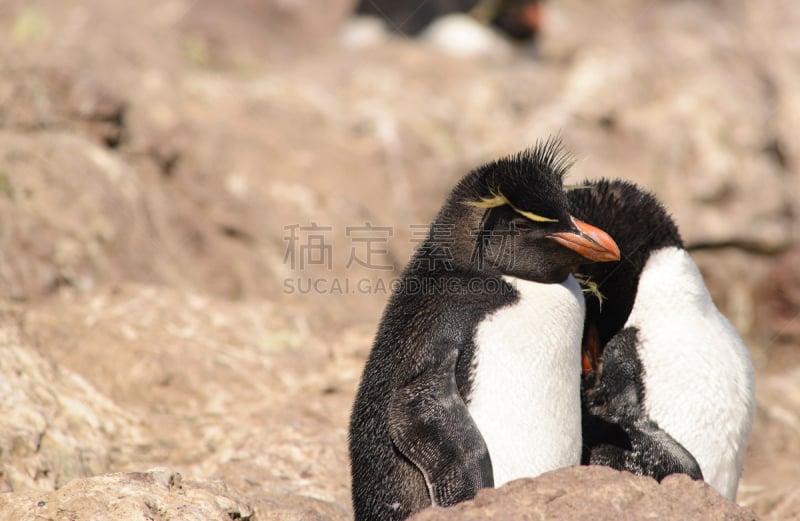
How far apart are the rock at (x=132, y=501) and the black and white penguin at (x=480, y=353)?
1.62ft

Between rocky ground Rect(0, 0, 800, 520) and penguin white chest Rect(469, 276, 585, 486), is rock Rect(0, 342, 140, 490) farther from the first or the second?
penguin white chest Rect(469, 276, 585, 486)

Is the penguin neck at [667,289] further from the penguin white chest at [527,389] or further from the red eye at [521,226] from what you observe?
the red eye at [521,226]

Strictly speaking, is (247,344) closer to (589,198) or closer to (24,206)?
(24,206)

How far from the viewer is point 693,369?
3635 mm

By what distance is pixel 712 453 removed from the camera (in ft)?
11.8

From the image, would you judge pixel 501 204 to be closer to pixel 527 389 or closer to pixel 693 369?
pixel 527 389

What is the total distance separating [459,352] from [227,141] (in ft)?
16.0

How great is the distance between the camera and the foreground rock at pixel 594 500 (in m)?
2.69

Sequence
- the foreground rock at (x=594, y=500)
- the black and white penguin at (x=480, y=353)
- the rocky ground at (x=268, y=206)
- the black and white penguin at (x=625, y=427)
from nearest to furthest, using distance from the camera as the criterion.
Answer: the foreground rock at (x=594, y=500) → the black and white penguin at (x=480, y=353) → the black and white penguin at (x=625, y=427) → the rocky ground at (x=268, y=206)

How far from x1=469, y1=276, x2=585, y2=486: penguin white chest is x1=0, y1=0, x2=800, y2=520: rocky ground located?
13.0 inches

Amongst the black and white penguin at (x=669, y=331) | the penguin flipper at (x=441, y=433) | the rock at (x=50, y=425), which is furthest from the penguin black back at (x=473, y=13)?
the penguin flipper at (x=441, y=433)

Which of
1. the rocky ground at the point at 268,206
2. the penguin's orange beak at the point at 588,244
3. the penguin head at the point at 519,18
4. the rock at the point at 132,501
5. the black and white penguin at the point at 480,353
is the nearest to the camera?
the rock at the point at 132,501

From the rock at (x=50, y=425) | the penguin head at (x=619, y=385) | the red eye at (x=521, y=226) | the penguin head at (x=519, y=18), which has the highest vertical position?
the penguin head at (x=519, y=18)

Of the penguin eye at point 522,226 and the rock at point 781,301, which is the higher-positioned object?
the penguin eye at point 522,226
